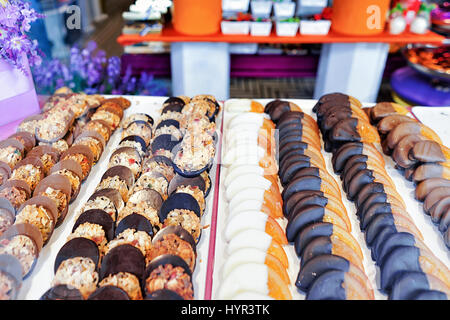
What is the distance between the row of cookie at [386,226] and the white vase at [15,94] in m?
1.35

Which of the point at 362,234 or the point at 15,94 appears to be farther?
the point at 15,94

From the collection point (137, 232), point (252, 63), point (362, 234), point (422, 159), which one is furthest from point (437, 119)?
point (252, 63)

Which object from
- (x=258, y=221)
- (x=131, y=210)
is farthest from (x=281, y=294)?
(x=131, y=210)

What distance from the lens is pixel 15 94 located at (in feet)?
5.63

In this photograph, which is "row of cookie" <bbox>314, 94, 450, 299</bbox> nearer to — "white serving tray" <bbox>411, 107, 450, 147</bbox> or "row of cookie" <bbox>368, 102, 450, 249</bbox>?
"row of cookie" <bbox>368, 102, 450, 249</bbox>

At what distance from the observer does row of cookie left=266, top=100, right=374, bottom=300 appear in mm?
1081

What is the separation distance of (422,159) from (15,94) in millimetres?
1672

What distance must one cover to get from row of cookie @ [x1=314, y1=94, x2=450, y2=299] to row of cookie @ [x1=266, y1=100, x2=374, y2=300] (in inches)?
2.5

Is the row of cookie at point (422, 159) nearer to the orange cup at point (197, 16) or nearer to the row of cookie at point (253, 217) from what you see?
the row of cookie at point (253, 217)

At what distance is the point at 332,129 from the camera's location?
1.74 metres

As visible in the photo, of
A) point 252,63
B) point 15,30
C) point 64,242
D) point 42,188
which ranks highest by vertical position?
point 15,30

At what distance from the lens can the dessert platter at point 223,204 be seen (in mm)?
1111

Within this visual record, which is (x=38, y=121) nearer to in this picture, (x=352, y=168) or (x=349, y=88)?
(x=352, y=168)

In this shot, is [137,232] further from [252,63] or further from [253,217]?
[252,63]
